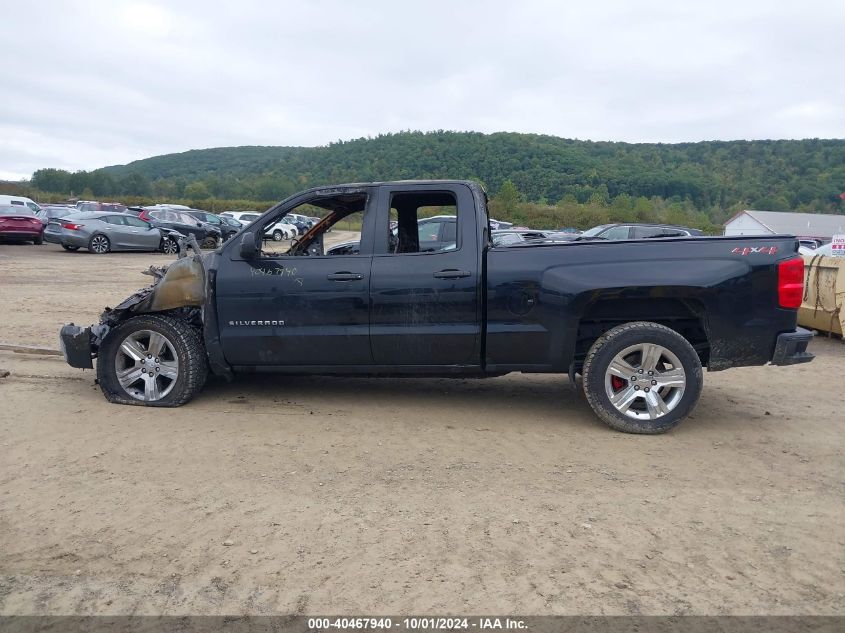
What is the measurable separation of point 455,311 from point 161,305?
7.98 ft

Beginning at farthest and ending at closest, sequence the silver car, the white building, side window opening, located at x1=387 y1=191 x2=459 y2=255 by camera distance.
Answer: the white building, the silver car, side window opening, located at x1=387 y1=191 x2=459 y2=255

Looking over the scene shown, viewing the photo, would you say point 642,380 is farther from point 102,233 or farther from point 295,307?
point 102,233

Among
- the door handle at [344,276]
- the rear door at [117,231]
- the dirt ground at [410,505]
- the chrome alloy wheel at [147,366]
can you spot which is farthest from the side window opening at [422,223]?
the rear door at [117,231]

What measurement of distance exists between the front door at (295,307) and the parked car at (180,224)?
2199cm

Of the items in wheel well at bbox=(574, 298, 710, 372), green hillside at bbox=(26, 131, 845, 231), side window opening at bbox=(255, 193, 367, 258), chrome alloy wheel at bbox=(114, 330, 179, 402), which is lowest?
chrome alloy wheel at bbox=(114, 330, 179, 402)

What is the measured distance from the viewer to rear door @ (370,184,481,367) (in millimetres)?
5328

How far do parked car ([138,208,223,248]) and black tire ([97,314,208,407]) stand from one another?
21589mm

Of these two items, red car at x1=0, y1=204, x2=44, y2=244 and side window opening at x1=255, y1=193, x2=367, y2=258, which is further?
red car at x1=0, y1=204, x2=44, y2=244

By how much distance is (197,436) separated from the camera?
5.01 m

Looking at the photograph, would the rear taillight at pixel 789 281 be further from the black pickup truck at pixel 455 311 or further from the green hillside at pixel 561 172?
the green hillside at pixel 561 172

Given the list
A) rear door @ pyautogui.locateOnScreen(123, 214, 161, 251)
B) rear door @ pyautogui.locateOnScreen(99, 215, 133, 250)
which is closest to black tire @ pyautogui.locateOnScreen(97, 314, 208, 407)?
rear door @ pyautogui.locateOnScreen(99, 215, 133, 250)

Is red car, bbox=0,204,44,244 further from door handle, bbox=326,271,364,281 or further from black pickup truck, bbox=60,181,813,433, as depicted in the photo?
door handle, bbox=326,271,364,281

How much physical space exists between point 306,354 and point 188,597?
2717 millimetres

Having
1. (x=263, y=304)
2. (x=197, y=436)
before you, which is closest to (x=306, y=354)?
(x=263, y=304)
